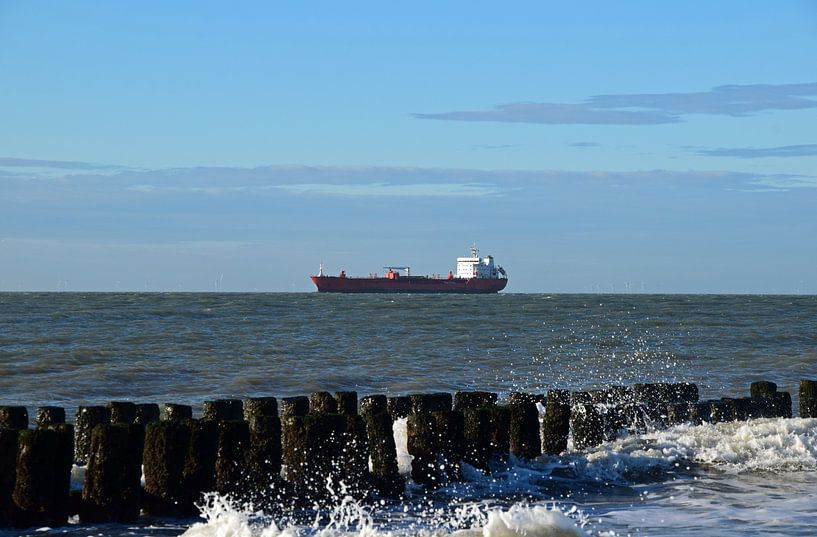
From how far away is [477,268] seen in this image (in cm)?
12200

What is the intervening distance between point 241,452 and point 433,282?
10522cm

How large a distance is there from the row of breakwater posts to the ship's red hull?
99.6 meters

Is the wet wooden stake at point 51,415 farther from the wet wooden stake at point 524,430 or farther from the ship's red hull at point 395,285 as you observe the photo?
the ship's red hull at point 395,285

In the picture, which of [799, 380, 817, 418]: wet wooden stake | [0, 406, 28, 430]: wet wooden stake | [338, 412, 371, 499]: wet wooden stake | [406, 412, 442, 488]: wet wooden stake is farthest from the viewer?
[799, 380, 817, 418]: wet wooden stake

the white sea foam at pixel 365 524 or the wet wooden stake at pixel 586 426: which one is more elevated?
the wet wooden stake at pixel 586 426

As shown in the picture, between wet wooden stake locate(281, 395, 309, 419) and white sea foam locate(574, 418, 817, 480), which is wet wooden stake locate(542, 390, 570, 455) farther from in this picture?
wet wooden stake locate(281, 395, 309, 419)

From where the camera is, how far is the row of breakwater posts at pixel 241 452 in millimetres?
8148

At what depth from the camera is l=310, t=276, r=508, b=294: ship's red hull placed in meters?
111

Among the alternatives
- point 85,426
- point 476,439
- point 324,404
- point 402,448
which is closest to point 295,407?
point 324,404

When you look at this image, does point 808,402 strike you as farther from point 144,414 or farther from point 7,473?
→ point 7,473

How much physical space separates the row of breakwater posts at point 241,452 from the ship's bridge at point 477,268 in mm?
110441

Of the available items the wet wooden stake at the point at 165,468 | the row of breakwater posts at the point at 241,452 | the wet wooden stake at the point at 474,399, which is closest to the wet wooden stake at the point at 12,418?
the row of breakwater posts at the point at 241,452

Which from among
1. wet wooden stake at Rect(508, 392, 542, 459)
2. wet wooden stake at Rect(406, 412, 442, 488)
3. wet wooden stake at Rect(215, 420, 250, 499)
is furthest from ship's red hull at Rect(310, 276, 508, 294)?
wet wooden stake at Rect(215, 420, 250, 499)

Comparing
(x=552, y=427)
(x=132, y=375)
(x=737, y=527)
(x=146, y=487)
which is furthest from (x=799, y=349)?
(x=146, y=487)
